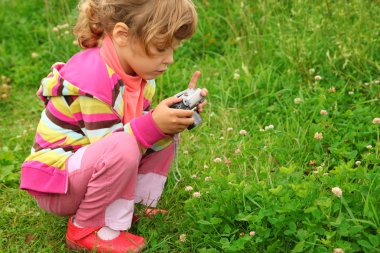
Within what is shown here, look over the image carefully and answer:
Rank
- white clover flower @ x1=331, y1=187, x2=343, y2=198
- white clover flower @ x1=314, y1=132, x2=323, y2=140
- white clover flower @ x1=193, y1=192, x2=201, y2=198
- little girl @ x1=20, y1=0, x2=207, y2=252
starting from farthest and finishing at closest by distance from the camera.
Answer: white clover flower @ x1=314, y1=132, x2=323, y2=140
white clover flower @ x1=193, y1=192, x2=201, y2=198
little girl @ x1=20, y1=0, x2=207, y2=252
white clover flower @ x1=331, y1=187, x2=343, y2=198

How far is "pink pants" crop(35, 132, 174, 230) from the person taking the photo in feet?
8.14

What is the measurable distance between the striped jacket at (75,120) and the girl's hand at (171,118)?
31mm

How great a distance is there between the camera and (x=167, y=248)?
8.79 feet

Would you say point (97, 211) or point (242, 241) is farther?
point (97, 211)

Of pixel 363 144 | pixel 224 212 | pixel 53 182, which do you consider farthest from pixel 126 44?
pixel 363 144

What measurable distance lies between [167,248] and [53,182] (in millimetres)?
562

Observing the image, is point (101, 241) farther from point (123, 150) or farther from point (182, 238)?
point (123, 150)

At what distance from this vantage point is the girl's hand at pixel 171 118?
2.47 m

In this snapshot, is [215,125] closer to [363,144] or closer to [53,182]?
[363,144]

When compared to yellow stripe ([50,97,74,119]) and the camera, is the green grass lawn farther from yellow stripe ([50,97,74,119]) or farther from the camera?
yellow stripe ([50,97,74,119])

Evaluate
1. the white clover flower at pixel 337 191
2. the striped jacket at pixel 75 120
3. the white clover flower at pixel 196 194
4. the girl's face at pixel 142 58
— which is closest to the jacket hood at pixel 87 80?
the striped jacket at pixel 75 120

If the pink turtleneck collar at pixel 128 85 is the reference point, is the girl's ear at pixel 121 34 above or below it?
above

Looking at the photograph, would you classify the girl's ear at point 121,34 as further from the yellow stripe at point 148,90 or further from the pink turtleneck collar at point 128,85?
the yellow stripe at point 148,90

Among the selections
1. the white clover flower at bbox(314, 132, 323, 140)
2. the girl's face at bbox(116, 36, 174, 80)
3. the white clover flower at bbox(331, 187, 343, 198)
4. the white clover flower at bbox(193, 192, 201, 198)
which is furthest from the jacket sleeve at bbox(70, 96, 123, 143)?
the white clover flower at bbox(314, 132, 323, 140)
